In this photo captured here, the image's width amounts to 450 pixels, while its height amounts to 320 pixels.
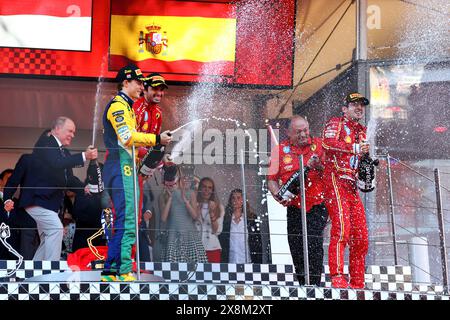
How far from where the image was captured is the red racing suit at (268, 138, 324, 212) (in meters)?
4.81

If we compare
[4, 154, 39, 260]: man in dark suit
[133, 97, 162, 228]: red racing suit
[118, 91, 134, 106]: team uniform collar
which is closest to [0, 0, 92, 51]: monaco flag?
[4, 154, 39, 260]: man in dark suit

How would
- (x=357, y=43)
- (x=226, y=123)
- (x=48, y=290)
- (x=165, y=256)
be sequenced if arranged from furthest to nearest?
(x=226, y=123) → (x=357, y=43) → (x=165, y=256) → (x=48, y=290)

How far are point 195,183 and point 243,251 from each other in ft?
1.83

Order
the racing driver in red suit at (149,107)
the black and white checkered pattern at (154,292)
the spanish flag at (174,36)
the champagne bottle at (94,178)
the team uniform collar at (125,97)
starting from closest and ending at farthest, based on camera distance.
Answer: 1. the black and white checkered pattern at (154,292)
2. the team uniform collar at (125,97)
3. the racing driver in red suit at (149,107)
4. the champagne bottle at (94,178)
5. the spanish flag at (174,36)

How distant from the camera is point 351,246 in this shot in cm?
472

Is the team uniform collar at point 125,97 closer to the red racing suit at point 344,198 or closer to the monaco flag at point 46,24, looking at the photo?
the red racing suit at point 344,198

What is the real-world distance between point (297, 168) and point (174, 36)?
1.71 meters

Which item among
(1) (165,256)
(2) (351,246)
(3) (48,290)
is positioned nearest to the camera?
(3) (48,290)

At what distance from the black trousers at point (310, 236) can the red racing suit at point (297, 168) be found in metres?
0.05

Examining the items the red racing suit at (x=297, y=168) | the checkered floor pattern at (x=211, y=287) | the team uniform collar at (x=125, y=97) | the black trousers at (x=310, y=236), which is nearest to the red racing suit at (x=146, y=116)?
the team uniform collar at (x=125, y=97)

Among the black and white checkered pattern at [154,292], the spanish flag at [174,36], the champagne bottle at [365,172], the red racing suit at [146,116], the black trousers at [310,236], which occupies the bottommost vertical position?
the black and white checkered pattern at [154,292]

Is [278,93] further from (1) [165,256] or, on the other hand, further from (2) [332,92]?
(1) [165,256]

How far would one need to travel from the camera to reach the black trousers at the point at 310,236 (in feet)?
15.9
